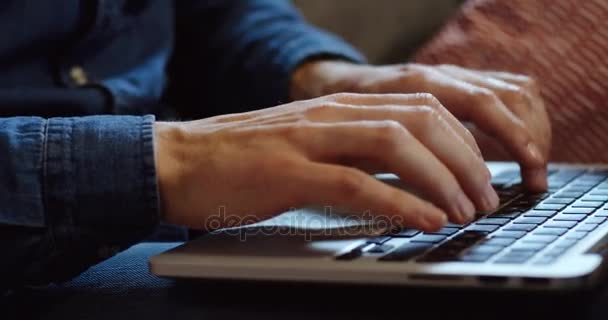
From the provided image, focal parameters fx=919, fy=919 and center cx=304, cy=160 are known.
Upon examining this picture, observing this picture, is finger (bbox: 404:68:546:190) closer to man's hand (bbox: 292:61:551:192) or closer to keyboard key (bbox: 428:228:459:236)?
man's hand (bbox: 292:61:551:192)

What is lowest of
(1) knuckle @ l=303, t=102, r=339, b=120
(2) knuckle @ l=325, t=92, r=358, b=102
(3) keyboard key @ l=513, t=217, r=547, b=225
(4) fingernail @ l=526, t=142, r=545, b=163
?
(3) keyboard key @ l=513, t=217, r=547, b=225

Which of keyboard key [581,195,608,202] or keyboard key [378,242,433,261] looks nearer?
keyboard key [378,242,433,261]

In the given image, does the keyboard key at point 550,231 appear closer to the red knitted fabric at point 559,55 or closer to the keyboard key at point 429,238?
the keyboard key at point 429,238

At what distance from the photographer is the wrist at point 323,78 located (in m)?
0.90

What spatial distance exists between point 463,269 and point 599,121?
19.3 inches

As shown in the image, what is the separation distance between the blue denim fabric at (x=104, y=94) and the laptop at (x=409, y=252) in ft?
0.19

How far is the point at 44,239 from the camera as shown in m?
0.55

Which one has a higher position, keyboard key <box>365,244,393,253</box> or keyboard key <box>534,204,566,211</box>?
keyboard key <box>365,244,393,253</box>

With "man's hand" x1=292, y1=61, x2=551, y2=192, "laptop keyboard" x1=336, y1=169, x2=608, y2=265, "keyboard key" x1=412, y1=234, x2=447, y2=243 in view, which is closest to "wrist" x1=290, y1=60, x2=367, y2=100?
"man's hand" x1=292, y1=61, x2=551, y2=192

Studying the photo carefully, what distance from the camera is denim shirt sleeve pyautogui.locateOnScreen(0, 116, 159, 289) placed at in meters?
0.54

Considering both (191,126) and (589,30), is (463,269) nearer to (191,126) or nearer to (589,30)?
(191,126)

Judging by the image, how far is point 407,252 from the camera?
0.51 metres

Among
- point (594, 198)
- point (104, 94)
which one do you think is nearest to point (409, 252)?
point (594, 198)

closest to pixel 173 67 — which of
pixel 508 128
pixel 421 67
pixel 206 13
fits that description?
pixel 206 13
